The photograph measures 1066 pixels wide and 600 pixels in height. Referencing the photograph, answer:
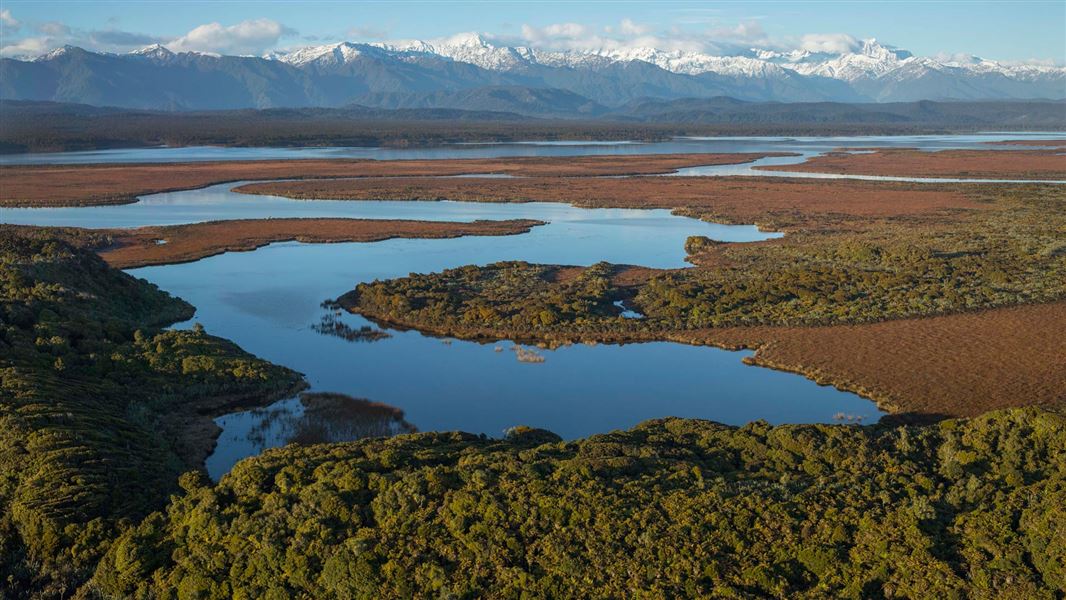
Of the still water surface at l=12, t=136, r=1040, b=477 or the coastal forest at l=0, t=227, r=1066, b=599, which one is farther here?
the still water surface at l=12, t=136, r=1040, b=477

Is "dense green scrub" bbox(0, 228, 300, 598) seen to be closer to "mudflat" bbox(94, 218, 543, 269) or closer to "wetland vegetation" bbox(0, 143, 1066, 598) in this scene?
"wetland vegetation" bbox(0, 143, 1066, 598)

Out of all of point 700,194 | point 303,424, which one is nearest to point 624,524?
point 303,424

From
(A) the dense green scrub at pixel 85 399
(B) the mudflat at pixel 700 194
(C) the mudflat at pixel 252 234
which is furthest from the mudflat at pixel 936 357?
(C) the mudflat at pixel 252 234

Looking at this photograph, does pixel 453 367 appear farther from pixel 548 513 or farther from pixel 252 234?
pixel 252 234

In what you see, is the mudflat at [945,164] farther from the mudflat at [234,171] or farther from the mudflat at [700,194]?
the mudflat at [700,194]

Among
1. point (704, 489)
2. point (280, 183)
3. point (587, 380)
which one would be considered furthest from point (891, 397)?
point (280, 183)

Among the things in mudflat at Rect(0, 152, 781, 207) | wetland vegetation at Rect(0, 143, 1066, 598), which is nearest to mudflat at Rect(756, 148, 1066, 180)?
mudflat at Rect(0, 152, 781, 207)
